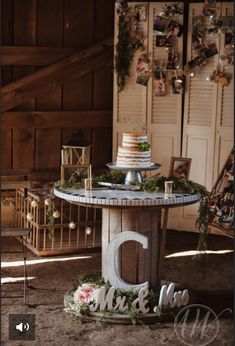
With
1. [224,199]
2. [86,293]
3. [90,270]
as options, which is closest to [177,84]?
[224,199]

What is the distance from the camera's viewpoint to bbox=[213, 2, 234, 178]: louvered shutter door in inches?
286

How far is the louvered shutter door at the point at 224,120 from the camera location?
7254 millimetres

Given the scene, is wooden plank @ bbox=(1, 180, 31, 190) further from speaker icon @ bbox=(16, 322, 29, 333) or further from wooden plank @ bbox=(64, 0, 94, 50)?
wooden plank @ bbox=(64, 0, 94, 50)

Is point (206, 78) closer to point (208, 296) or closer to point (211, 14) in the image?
point (211, 14)

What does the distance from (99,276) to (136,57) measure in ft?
10.1

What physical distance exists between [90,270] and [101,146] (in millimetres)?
2550

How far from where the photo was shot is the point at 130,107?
774 centimetres

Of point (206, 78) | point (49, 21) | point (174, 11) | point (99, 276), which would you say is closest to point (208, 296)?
point (99, 276)

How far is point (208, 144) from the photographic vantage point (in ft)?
24.5

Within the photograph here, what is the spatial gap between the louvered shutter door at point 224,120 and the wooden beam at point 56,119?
1.49m

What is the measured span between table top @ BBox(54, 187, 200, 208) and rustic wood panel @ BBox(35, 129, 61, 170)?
2929 millimetres

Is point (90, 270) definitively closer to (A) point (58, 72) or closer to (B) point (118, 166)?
(B) point (118, 166)

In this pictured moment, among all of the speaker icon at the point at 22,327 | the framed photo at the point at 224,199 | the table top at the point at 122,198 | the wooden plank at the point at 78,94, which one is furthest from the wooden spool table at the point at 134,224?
the wooden plank at the point at 78,94

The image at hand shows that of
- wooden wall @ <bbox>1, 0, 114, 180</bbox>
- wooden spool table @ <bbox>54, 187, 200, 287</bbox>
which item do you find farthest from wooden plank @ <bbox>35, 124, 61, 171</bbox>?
wooden spool table @ <bbox>54, 187, 200, 287</bbox>
